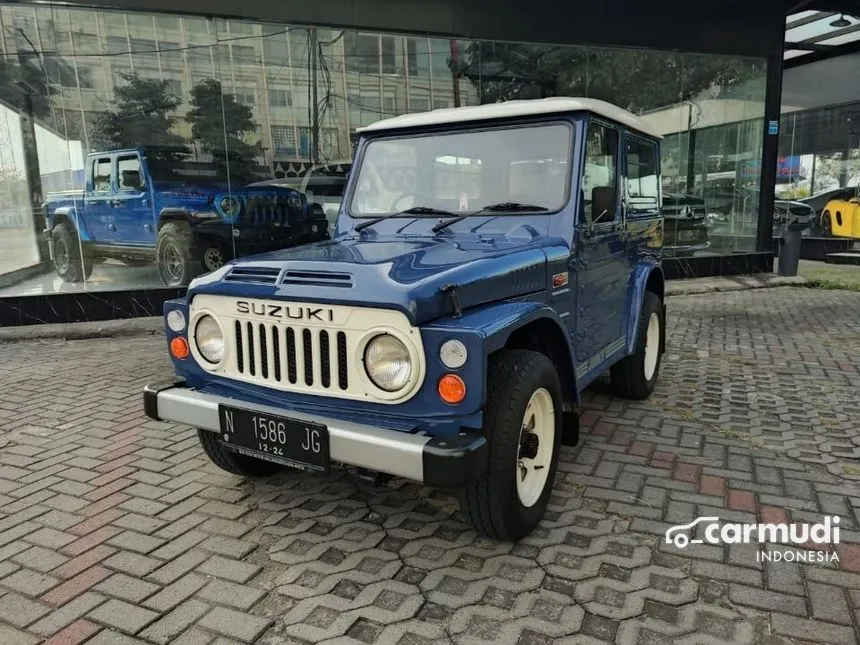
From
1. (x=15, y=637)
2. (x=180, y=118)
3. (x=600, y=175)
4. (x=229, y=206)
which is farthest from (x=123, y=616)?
(x=180, y=118)

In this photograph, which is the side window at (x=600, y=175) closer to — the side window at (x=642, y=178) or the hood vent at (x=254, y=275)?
the side window at (x=642, y=178)

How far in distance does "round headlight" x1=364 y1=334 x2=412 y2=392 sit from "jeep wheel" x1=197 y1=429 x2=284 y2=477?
4.00 ft

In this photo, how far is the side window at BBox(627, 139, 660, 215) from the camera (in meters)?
4.53

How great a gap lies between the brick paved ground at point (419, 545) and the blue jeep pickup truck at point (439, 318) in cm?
33

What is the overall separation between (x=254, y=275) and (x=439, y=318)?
3.10 feet

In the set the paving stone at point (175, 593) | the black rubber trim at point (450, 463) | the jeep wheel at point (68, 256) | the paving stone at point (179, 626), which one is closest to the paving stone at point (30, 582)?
the paving stone at point (175, 593)

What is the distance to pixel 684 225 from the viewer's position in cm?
1174

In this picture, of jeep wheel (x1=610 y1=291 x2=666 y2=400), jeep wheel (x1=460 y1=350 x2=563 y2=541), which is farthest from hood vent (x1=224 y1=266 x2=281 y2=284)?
jeep wheel (x1=610 y1=291 x2=666 y2=400)

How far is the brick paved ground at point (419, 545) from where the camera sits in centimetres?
251

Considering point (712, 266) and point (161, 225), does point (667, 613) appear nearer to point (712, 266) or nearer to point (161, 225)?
point (161, 225)

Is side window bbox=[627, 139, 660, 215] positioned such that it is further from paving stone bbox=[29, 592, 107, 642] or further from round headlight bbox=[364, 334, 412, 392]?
paving stone bbox=[29, 592, 107, 642]

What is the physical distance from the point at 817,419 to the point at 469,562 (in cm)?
322

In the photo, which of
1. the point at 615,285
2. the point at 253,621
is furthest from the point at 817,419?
the point at 253,621

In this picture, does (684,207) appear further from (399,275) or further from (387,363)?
(387,363)
